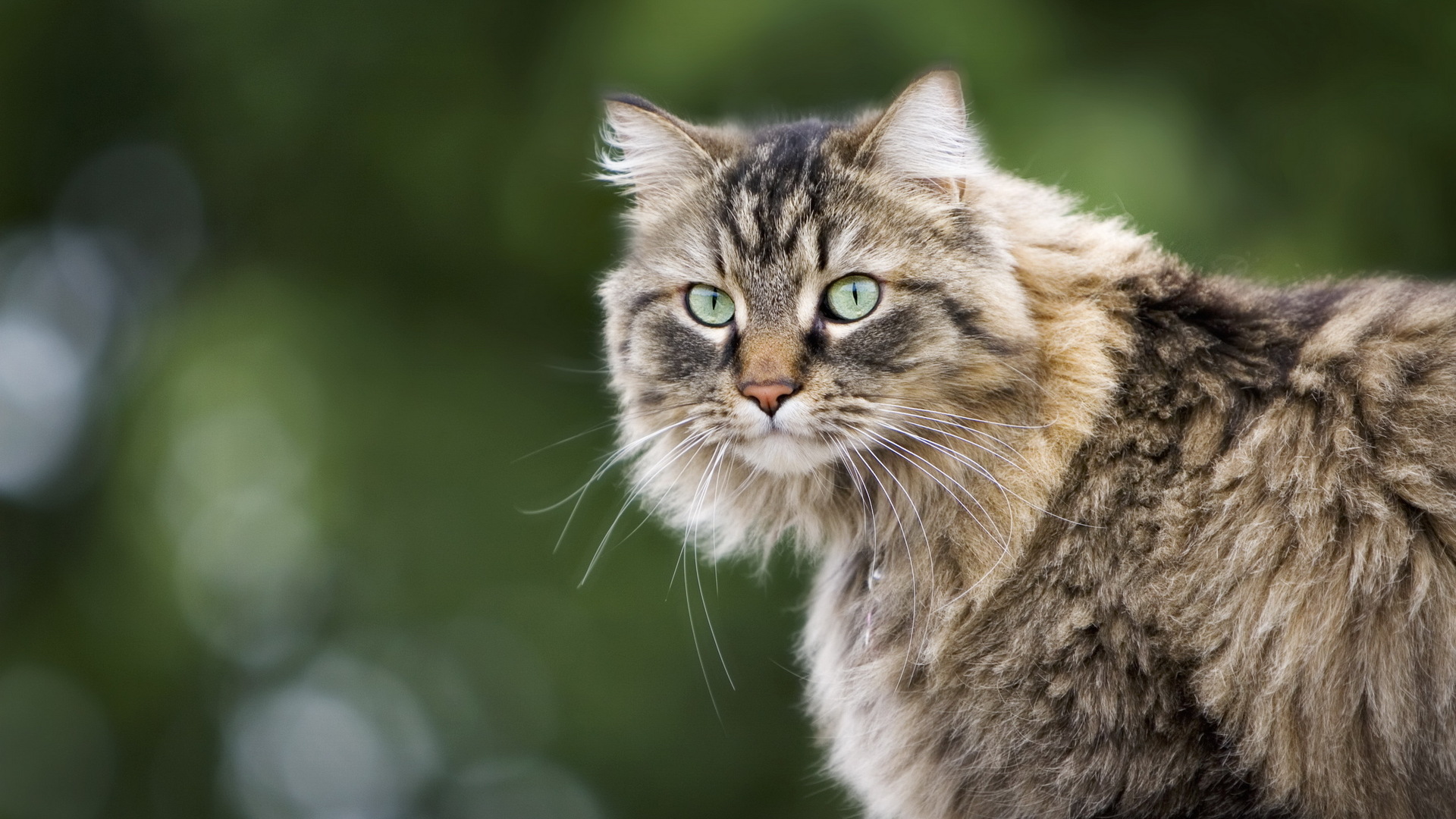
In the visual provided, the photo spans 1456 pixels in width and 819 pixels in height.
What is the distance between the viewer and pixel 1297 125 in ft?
14.6

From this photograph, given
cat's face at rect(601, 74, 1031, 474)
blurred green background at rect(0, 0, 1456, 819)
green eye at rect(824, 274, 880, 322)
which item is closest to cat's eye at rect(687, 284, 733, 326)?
cat's face at rect(601, 74, 1031, 474)

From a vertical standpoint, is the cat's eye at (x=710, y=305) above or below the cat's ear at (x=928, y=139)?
below

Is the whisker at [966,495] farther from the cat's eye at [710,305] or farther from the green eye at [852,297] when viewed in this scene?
the cat's eye at [710,305]

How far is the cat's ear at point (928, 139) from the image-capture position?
2.27 m

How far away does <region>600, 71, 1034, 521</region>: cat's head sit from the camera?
2191mm

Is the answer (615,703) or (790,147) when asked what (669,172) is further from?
(615,703)

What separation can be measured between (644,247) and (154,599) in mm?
3307

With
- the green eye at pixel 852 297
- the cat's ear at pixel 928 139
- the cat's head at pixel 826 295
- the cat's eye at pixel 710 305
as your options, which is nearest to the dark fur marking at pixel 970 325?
the cat's head at pixel 826 295

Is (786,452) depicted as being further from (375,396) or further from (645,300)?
(375,396)

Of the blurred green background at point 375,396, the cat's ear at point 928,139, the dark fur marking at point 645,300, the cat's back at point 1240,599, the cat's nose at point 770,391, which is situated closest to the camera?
the cat's back at point 1240,599

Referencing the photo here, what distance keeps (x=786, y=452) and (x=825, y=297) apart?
0.29 meters

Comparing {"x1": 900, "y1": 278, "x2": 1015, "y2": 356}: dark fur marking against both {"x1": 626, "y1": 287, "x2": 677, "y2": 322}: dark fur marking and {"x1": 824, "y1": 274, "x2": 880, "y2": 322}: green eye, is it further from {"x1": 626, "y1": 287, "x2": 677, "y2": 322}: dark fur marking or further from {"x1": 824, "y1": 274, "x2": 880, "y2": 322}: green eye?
{"x1": 626, "y1": 287, "x2": 677, "y2": 322}: dark fur marking

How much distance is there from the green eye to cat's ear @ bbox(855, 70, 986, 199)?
234mm

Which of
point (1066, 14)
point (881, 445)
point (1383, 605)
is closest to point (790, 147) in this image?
point (881, 445)
